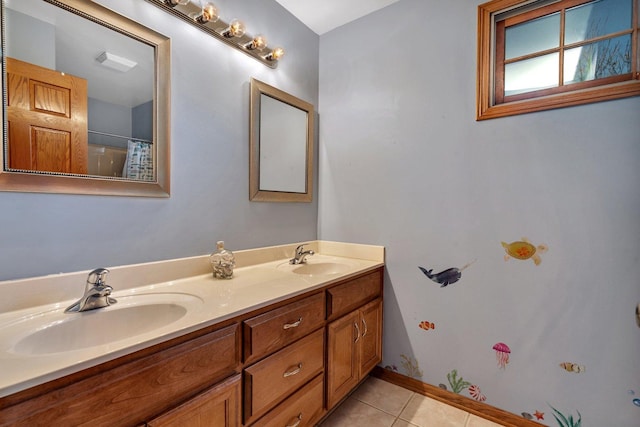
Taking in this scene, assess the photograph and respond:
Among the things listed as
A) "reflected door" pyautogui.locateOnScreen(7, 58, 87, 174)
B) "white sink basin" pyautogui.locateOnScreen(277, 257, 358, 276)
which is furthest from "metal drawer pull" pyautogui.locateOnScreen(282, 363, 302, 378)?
"reflected door" pyautogui.locateOnScreen(7, 58, 87, 174)

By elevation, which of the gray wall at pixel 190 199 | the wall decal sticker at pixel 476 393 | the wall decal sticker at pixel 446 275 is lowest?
the wall decal sticker at pixel 476 393

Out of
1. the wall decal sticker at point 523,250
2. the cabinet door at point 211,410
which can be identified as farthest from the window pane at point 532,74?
the cabinet door at point 211,410

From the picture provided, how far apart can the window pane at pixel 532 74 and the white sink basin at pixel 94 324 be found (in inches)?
71.9

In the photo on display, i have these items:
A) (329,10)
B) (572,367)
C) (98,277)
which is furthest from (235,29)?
(572,367)

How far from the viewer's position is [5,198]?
90 cm

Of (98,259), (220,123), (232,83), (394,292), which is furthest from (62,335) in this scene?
(394,292)

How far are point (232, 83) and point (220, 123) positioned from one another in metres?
0.24

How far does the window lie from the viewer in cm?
126

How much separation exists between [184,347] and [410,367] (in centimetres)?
145

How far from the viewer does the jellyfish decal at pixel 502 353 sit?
1.47m

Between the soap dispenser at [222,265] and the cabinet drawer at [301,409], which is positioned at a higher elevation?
the soap dispenser at [222,265]

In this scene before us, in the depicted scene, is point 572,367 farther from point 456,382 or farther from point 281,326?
point 281,326

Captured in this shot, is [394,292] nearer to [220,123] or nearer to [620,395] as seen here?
[620,395]

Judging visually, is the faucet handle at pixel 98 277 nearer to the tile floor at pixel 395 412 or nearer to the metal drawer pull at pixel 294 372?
the metal drawer pull at pixel 294 372
